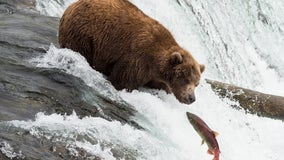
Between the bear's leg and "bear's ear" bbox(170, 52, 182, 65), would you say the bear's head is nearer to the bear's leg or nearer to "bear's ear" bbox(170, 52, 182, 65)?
"bear's ear" bbox(170, 52, 182, 65)

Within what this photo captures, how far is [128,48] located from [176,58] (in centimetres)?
59

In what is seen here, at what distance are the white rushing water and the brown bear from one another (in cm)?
17

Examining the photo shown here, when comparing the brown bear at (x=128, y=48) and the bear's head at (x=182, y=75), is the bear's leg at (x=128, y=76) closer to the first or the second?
the brown bear at (x=128, y=48)

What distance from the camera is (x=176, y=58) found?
22.7 ft

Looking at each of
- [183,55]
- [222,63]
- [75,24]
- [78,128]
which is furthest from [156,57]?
[222,63]

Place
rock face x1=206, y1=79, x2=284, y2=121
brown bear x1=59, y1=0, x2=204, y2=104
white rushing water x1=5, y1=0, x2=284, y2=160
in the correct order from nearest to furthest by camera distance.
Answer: white rushing water x1=5, y1=0, x2=284, y2=160 → brown bear x1=59, y1=0, x2=204, y2=104 → rock face x1=206, y1=79, x2=284, y2=121

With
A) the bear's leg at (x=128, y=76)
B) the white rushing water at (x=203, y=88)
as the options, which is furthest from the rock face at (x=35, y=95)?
the bear's leg at (x=128, y=76)

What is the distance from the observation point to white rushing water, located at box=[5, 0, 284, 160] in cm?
546

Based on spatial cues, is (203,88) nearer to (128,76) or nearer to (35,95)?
(128,76)

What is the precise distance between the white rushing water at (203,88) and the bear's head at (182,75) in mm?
249

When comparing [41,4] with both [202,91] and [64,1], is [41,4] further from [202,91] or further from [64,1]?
[202,91]

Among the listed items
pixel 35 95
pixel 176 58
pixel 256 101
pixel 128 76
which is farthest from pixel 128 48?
pixel 256 101

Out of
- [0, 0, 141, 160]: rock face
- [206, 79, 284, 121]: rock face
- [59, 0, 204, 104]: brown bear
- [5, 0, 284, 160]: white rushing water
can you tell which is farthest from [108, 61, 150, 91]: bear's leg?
[206, 79, 284, 121]: rock face

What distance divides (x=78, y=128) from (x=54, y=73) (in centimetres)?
155
